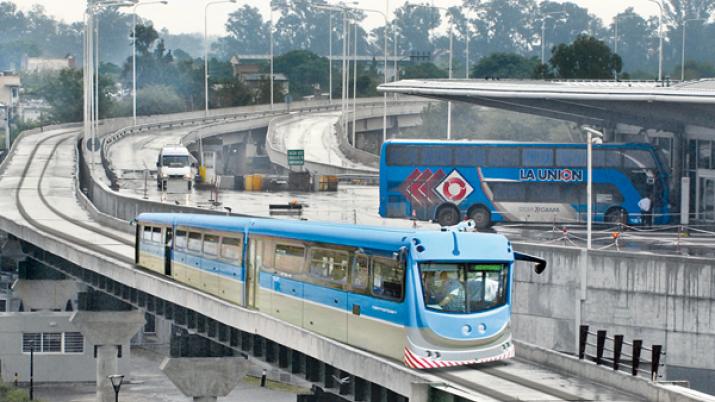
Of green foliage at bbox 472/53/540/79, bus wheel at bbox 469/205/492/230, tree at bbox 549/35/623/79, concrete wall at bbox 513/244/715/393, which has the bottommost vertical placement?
concrete wall at bbox 513/244/715/393

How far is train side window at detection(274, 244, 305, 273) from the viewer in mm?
33156

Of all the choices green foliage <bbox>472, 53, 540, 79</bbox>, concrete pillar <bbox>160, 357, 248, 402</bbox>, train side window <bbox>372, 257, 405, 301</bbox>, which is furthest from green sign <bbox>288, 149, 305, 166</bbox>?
green foliage <bbox>472, 53, 540, 79</bbox>

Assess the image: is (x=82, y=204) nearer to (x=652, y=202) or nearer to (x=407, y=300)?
(x=652, y=202)

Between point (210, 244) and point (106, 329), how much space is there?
21.9 m

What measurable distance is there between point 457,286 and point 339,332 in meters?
3.78

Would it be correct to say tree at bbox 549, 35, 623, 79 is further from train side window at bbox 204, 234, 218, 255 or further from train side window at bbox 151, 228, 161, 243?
train side window at bbox 204, 234, 218, 255

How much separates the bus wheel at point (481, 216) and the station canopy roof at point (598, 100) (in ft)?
14.9

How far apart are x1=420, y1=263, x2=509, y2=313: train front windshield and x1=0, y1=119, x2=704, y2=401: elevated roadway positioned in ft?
4.18

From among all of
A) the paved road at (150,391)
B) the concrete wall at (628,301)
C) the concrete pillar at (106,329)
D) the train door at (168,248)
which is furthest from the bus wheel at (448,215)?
the train door at (168,248)

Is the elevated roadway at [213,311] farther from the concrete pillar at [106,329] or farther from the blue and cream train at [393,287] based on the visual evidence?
the concrete pillar at [106,329]

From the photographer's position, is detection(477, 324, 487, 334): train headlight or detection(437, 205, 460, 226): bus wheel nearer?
detection(477, 324, 487, 334): train headlight

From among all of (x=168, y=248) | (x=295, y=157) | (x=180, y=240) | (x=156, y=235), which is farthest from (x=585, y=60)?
(x=180, y=240)

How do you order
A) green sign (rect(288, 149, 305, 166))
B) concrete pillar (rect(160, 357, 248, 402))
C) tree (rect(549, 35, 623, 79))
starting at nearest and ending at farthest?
concrete pillar (rect(160, 357, 248, 402)) < green sign (rect(288, 149, 305, 166)) < tree (rect(549, 35, 623, 79))

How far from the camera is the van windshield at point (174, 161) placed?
90.3 meters
